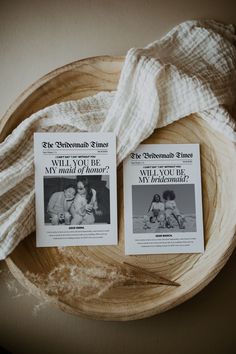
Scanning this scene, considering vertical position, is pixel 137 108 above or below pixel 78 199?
above

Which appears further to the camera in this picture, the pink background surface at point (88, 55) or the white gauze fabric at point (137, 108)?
the pink background surface at point (88, 55)

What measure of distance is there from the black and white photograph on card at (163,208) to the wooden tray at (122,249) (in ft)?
0.09

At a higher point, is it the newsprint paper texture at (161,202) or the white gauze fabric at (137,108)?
the white gauze fabric at (137,108)

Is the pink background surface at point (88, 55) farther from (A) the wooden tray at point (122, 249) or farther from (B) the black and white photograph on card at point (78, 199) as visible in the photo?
(B) the black and white photograph on card at point (78, 199)

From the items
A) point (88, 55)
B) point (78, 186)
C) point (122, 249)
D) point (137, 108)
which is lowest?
point (122, 249)

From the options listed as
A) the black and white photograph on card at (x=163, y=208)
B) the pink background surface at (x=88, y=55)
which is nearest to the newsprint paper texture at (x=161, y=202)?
the black and white photograph on card at (x=163, y=208)

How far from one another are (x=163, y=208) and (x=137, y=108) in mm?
191

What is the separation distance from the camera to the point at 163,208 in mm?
677

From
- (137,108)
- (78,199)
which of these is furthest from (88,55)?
(78,199)

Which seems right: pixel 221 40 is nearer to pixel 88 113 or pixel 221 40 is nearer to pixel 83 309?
pixel 88 113

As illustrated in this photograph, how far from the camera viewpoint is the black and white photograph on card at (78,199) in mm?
659

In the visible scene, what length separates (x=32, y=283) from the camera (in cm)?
63

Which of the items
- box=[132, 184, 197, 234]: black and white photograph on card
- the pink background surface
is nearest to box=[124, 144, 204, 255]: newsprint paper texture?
box=[132, 184, 197, 234]: black and white photograph on card

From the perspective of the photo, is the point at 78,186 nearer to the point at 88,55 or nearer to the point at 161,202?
the point at 161,202
